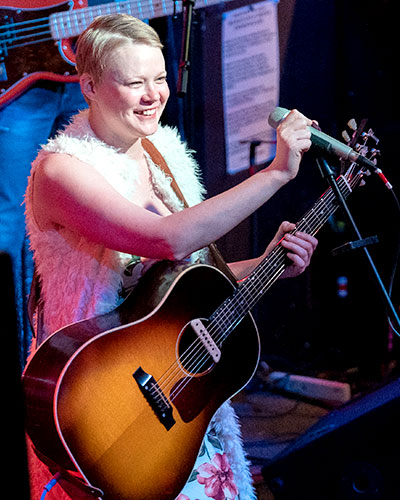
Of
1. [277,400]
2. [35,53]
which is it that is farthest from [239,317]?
[277,400]

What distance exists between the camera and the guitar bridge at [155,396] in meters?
1.35

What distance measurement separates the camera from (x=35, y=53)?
101 inches

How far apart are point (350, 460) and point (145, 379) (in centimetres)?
64

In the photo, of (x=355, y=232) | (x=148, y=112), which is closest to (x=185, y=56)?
(x=148, y=112)

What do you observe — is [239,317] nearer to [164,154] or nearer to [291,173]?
[291,173]

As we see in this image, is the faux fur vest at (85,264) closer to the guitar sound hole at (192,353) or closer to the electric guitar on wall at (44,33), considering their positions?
the guitar sound hole at (192,353)

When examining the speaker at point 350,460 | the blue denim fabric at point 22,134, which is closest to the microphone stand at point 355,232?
the speaker at point 350,460

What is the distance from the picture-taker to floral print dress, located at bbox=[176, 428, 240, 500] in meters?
1.45

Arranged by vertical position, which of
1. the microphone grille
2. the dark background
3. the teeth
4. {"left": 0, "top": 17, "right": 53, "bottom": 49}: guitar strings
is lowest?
the dark background

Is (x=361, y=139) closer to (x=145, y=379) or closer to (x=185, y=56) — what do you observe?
(x=185, y=56)

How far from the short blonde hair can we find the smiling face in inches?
0.5

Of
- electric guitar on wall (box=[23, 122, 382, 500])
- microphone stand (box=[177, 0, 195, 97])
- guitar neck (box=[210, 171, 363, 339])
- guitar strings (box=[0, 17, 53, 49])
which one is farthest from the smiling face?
guitar strings (box=[0, 17, 53, 49])

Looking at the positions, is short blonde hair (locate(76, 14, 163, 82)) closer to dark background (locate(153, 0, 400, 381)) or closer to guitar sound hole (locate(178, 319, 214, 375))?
guitar sound hole (locate(178, 319, 214, 375))

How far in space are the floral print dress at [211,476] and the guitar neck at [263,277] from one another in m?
0.31
